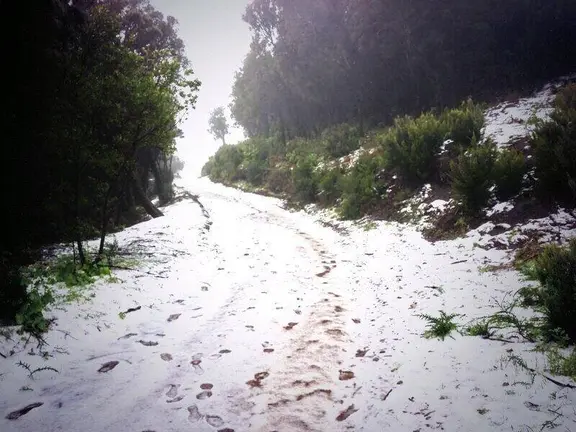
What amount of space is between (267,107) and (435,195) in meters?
26.5

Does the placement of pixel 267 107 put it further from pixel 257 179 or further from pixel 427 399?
pixel 427 399

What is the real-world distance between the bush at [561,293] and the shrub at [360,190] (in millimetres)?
8038

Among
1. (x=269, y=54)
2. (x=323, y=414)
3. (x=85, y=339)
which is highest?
(x=269, y=54)

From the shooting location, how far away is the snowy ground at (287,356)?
119 inches

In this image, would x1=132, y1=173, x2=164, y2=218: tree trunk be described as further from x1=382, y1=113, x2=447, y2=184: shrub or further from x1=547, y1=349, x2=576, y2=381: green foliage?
Answer: x1=547, y1=349, x2=576, y2=381: green foliage

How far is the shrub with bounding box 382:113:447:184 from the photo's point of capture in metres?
11.0

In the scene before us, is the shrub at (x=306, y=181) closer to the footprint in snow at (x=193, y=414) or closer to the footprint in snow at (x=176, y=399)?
the footprint in snow at (x=176, y=399)

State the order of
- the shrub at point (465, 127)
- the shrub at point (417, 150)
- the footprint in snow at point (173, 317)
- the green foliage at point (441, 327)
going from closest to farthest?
1. the green foliage at point (441, 327)
2. the footprint in snow at point (173, 317)
3. the shrub at point (465, 127)
4. the shrub at point (417, 150)

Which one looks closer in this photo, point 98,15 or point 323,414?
point 323,414

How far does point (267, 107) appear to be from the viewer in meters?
33.5

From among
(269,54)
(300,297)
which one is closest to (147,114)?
(300,297)

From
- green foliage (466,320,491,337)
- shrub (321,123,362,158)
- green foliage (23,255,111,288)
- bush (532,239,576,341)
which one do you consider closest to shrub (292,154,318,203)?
shrub (321,123,362,158)

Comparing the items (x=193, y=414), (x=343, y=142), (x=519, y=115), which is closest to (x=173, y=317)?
(x=193, y=414)

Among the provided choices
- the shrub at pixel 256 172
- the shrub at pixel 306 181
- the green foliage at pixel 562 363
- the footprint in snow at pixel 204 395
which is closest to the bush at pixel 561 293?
the green foliage at pixel 562 363
